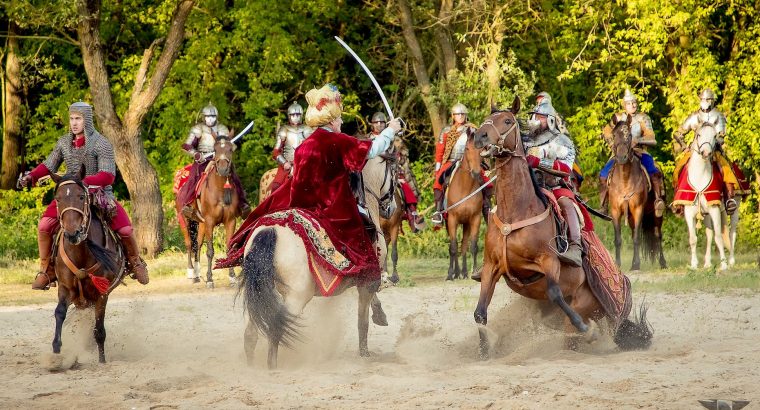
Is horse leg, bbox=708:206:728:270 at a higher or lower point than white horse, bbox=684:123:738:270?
lower

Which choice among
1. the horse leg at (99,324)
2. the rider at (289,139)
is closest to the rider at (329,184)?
the horse leg at (99,324)

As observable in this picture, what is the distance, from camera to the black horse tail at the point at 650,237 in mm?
18344

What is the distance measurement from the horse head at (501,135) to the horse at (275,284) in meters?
1.53

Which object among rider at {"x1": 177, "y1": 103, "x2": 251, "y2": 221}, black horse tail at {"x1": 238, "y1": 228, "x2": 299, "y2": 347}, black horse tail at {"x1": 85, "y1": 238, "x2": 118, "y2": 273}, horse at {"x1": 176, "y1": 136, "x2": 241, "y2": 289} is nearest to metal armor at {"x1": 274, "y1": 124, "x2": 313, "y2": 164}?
rider at {"x1": 177, "y1": 103, "x2": 251, "y2": 221}

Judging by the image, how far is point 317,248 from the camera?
9094 millimetres

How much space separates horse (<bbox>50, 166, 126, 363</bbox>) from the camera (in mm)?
9820

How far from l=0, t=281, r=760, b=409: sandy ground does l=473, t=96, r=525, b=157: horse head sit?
153 centimetres

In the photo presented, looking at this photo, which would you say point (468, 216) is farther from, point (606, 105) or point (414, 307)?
point (606, 105)

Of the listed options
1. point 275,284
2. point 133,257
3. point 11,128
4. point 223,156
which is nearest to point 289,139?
point 223,156

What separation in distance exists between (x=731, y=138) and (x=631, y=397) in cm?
1711

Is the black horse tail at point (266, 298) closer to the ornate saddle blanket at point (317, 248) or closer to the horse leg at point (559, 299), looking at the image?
the ornate saddle blanket at point (317, 248)

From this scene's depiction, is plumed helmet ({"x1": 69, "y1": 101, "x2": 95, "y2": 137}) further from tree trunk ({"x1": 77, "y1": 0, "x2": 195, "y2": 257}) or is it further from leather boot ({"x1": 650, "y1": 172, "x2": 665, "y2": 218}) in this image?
tree trunk ({"x1": 77, "y1": 0, "x2": 195, "y2": 257})

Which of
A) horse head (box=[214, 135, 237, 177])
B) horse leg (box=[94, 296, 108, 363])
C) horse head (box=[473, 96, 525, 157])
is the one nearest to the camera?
horse head (box=[473, 96, 525, 157])

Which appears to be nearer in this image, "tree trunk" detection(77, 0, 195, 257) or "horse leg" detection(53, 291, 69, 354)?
"horse leg" detection(53, 291, 69, 354)
